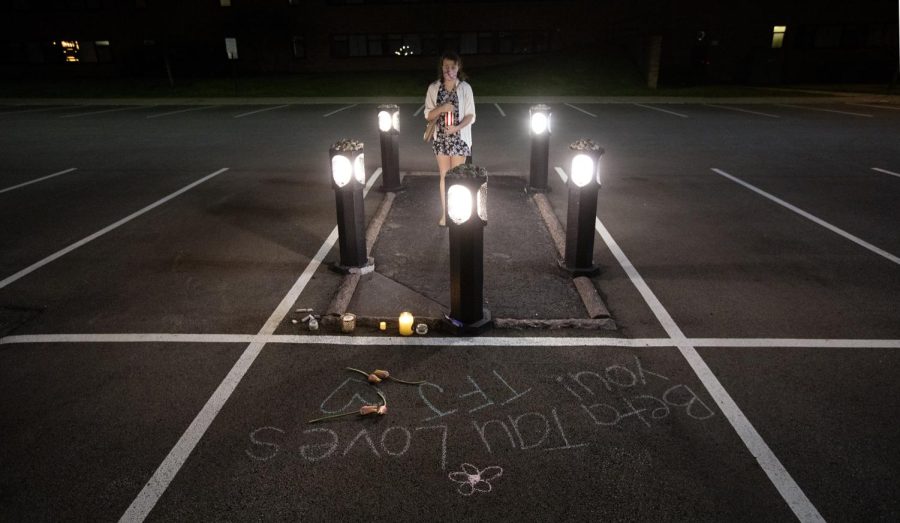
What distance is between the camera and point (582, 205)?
5023 millimetres

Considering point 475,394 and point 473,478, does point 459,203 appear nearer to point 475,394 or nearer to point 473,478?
point 475,394

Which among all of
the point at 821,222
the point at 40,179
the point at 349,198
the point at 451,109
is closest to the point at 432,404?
the point at 349,198

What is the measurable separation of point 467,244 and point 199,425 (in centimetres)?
223

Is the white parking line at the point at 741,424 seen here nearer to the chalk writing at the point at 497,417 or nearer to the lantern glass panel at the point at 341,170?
the chalk writing at the point at 497,417

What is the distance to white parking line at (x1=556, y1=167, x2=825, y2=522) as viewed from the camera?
8.75 ft

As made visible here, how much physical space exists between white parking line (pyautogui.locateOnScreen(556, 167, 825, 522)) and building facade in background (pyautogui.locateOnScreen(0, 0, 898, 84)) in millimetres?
27397

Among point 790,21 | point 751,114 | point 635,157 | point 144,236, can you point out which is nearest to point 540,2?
point 790,21

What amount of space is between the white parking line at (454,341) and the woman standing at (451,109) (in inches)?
82.0

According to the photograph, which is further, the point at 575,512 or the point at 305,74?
the point at 305,74

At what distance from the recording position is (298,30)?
3197 centimetres

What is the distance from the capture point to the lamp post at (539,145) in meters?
7.91

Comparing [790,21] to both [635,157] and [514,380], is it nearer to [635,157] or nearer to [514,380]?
[635,157]

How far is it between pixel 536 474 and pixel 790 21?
35.7 m

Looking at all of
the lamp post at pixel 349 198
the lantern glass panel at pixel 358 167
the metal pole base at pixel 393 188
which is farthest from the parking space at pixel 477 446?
the metal pole base at pixel 393 188
